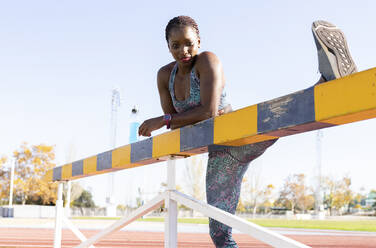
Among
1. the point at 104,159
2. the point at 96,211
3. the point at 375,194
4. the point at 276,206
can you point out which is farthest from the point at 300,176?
the point at 104,159

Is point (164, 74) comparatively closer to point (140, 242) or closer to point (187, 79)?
point (187, 79)

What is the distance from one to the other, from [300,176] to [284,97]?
167 ft

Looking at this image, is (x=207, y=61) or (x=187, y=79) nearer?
(x=207, y=61)

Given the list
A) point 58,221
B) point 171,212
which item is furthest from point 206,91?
point 58,221

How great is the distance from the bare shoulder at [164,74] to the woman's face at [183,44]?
0.20 m

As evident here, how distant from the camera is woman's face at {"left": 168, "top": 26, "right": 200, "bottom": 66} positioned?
1.77 meters

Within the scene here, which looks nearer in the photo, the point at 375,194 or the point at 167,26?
the point at 167,26

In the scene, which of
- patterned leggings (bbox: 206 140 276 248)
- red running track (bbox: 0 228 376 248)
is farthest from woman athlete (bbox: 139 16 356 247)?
red running track (bbox: 0 228 376 248)

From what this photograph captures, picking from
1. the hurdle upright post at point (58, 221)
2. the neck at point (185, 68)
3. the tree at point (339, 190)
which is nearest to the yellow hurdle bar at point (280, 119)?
the neck at point (185, 68)

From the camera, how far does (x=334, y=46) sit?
3.59 feet

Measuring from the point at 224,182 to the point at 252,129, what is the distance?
1.85 feet

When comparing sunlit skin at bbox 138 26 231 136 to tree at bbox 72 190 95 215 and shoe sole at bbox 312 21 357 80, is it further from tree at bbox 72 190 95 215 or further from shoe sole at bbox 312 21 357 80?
tree at bbox 72 190 95 215

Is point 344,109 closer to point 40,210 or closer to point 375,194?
point 40,210

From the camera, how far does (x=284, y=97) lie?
3.43 feet
